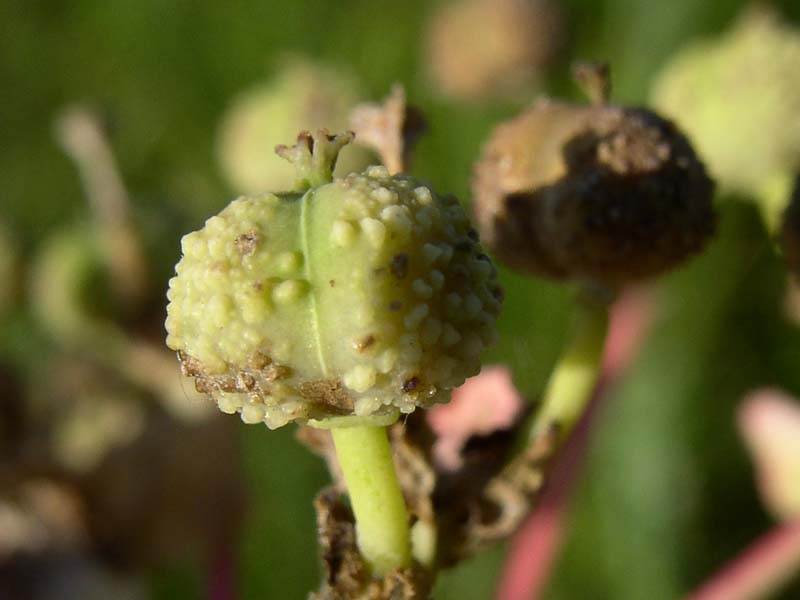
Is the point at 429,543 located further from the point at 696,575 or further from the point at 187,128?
the point at 187,128

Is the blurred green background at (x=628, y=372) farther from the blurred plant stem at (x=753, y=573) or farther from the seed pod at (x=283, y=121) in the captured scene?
the blurred plant stem at (x=753, y=573)

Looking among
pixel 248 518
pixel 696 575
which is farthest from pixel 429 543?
pixel 696 575

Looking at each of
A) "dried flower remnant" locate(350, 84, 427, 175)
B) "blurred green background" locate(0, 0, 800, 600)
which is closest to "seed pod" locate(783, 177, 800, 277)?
"dried flower remnant" locate(350, 84, 427, 175)

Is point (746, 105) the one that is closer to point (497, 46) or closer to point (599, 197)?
point (599, 197)

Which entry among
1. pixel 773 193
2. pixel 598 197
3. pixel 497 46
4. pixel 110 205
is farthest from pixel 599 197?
A: pixel 497 46

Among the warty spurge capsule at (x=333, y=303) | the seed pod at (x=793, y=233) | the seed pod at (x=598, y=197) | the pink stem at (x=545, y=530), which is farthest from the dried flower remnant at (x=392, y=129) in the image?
the pink stem at (x=545, y=530)
